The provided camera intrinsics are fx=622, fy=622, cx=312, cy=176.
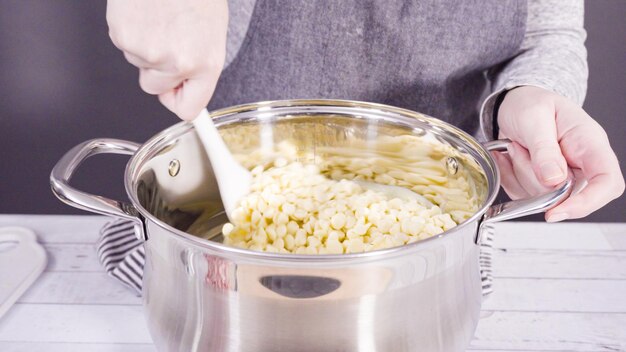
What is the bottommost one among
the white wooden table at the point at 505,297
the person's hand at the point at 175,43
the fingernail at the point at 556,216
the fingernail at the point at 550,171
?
the white wooden table at the point at 505,297

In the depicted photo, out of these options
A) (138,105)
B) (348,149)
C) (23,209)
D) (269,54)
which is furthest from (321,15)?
(23,209)

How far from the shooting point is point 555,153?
0.61m

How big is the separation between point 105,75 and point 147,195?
37.0 inches

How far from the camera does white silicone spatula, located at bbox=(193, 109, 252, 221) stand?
61cm

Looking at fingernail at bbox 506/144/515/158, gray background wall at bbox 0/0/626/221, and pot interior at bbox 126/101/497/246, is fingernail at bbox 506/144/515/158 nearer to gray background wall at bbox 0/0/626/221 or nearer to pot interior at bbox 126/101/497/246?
pot interior at bbox 126/101/497/246

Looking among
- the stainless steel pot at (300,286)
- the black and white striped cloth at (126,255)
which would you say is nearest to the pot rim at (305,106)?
the stainless steel pot at (300,286)

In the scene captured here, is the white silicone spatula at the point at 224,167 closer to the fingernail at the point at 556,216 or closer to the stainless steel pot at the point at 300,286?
the stainless steel pot at the point at 300,286

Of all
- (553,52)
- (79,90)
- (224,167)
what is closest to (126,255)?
(224,167)

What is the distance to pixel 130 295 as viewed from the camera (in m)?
0.76

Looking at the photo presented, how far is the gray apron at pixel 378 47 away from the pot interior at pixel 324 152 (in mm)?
241

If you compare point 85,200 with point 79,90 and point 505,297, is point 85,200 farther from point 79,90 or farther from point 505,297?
point 79,90

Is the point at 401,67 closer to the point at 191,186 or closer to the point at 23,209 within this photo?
the point at 191,186

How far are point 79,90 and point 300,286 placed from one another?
120 cm

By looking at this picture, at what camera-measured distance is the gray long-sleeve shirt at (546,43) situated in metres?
0.86
